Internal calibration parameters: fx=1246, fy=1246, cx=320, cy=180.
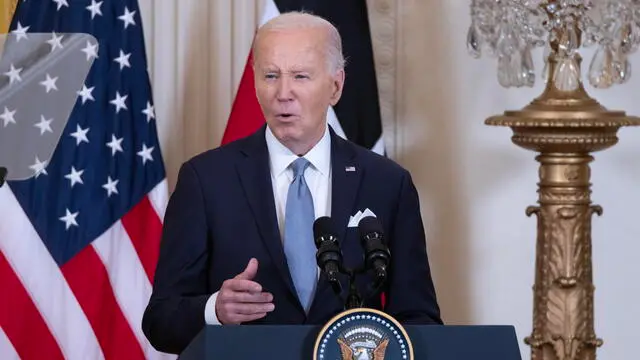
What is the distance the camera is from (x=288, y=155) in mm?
2904

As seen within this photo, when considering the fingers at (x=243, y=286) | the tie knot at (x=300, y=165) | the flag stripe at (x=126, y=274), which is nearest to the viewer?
the fingers at (x=243, y=286)

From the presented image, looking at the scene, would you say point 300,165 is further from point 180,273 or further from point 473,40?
point 473,40

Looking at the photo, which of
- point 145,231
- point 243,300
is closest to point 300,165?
point 243,300

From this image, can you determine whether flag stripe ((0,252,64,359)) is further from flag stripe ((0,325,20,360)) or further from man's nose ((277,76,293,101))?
man's nose ((277,76,293,101))

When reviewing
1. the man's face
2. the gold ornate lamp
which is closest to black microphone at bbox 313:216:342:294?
the man's face

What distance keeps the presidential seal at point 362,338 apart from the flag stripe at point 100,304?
2.25m

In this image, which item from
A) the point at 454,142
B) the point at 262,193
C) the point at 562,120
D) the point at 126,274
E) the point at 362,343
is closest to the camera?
the point at 362,343

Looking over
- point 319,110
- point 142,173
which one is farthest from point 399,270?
point 142,173

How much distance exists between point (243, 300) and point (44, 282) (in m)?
2.04

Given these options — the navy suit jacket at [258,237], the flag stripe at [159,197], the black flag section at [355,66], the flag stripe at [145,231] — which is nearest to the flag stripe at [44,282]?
the flag stripe at [145,231]

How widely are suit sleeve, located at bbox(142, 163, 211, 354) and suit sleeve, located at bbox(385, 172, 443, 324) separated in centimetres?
43

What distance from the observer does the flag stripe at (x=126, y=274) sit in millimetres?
4328

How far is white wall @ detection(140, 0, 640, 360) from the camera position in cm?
477

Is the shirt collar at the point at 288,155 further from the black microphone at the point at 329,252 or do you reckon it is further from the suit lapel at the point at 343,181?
the black microphone at the point at 329,252
